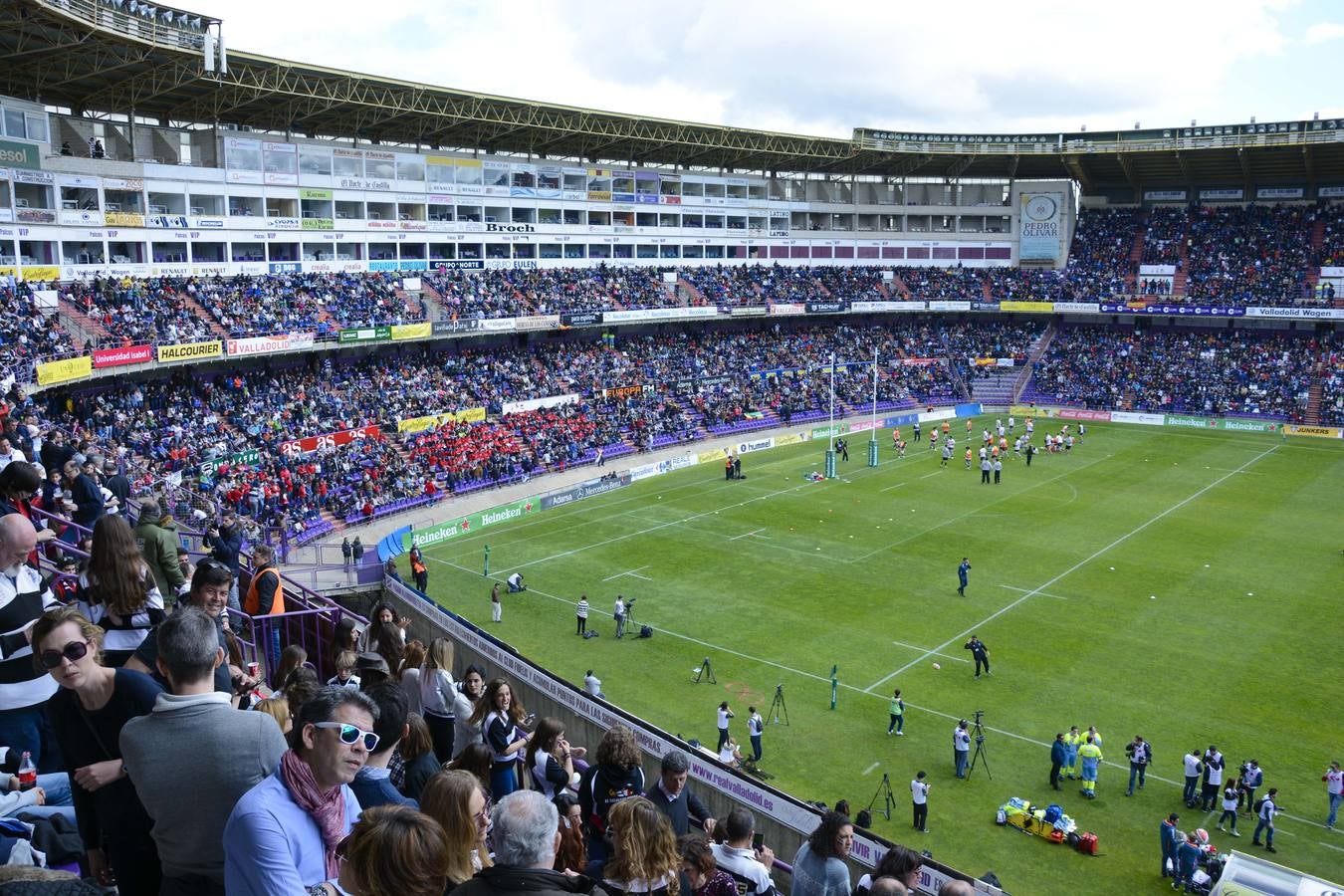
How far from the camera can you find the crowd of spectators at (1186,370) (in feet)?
212

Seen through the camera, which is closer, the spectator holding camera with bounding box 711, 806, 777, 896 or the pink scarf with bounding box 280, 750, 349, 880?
the pink scarf with bounding box 280, 750, 349, 880

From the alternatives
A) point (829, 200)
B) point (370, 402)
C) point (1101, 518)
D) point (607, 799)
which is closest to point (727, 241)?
point (829, 200)

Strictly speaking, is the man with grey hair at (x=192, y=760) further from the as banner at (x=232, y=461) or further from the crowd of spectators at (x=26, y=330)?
the as banner at (x=232, y=461)

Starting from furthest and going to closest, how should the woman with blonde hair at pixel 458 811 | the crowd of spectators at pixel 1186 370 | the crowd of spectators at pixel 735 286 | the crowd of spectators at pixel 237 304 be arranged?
the crowd of spectators at pixel 1186 370 < the crowd of spectators at pixel 735 286 < the crowd of spectators at pixel 237 304 < the woman with blonde hair at pixel 458 811

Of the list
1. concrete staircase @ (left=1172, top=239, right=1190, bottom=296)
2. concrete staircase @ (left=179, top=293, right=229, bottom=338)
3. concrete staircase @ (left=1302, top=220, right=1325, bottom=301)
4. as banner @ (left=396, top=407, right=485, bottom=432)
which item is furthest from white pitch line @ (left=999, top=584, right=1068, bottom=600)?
concrete staircase @ (left=1172, top=239, right=1190, bottom=296)

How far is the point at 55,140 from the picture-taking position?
45438 millimetres

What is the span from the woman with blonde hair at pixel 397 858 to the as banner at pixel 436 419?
148 feet

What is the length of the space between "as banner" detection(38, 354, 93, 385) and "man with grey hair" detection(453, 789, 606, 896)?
1377 inches

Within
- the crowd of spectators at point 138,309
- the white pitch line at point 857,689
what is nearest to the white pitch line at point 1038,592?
the white pitch line at point 857,689

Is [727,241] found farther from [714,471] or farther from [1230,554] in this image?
[1230,554]

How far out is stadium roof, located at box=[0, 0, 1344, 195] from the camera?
3959 centimetres

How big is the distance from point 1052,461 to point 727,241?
1304 inches

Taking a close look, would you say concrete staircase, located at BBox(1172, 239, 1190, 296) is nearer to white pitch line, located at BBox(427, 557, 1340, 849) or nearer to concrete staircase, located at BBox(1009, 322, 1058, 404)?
concrete staircase, located at BBox(1009, 322, 1058, 404)

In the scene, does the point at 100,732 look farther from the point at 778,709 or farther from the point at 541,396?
the point at 541,396
